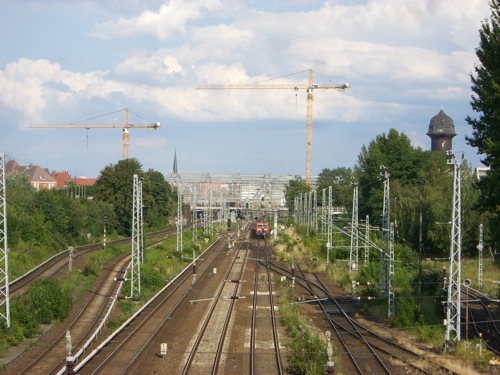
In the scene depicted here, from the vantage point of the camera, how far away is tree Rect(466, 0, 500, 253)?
23.3 metres

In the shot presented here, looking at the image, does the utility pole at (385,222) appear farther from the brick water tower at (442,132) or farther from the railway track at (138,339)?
the brick water tower at (442,132)

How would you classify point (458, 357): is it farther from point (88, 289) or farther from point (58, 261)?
point (58, 261)

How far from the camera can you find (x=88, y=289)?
1523 inches

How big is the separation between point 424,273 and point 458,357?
16584 mm

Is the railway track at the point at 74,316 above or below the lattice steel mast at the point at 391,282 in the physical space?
below

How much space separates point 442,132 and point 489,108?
99.6 meters

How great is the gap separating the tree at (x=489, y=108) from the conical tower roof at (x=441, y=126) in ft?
323

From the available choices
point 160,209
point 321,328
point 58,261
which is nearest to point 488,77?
point 321,328

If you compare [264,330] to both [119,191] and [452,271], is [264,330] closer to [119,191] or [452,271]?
[452,271]

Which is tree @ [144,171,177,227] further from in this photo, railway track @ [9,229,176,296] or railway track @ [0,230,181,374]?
railway track @ [0,230,181,374]

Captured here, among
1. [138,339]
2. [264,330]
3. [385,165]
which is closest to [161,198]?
[385,165]

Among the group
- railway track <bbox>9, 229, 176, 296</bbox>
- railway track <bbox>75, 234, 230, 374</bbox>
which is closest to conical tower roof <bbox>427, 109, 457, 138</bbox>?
railway track <bbox>9, 229, 176, 296</bbox>

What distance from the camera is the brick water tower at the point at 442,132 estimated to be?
121000mm

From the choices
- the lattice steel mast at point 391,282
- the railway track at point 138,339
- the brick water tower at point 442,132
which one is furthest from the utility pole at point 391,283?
the brick water tower at point 442,132
